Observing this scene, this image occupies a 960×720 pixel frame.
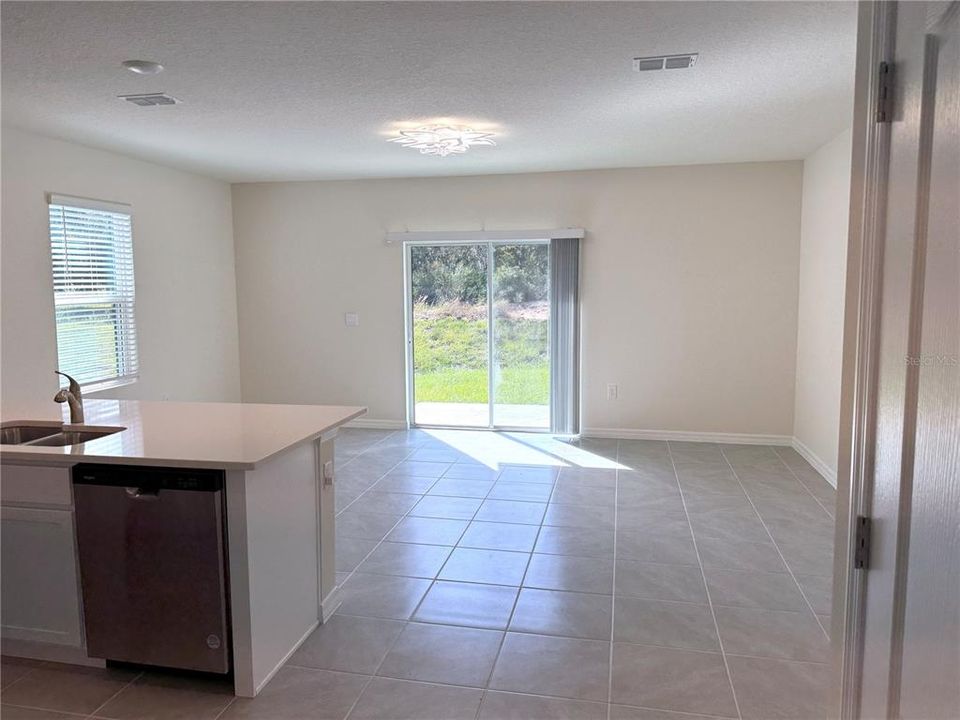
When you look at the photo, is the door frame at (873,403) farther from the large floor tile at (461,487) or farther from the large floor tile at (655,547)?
the large floor tile at (461,487)

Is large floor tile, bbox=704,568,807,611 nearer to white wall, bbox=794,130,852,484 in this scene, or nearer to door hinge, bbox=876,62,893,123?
white wall, bbox=794,130,852,484

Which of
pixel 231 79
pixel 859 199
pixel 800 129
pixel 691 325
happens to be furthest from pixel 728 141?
pixel 859 199

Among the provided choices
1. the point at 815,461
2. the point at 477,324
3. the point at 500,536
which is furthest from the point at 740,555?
the point at 477,324

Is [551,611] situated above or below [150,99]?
below

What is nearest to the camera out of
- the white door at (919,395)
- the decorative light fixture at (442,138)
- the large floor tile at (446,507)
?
the white door at (919,395)

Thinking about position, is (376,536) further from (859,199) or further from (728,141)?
(728,141)

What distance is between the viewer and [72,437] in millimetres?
2854

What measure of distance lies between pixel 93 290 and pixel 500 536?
356cm

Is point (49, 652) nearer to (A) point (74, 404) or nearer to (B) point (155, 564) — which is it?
(B) point (155, 564)

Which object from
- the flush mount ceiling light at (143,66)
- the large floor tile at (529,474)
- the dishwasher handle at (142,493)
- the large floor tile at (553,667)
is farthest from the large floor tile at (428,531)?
the flush mount ceiling light at (143,66)

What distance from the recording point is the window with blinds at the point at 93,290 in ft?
15.2

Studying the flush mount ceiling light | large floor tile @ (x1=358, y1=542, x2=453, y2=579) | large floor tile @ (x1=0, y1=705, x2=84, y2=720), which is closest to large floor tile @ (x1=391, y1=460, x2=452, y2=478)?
large floor tile @ (x1=358, y1=542, x2=453, y2=579)

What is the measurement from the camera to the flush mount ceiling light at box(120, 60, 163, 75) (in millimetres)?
3012

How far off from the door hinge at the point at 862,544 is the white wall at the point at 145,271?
11.0 ft
